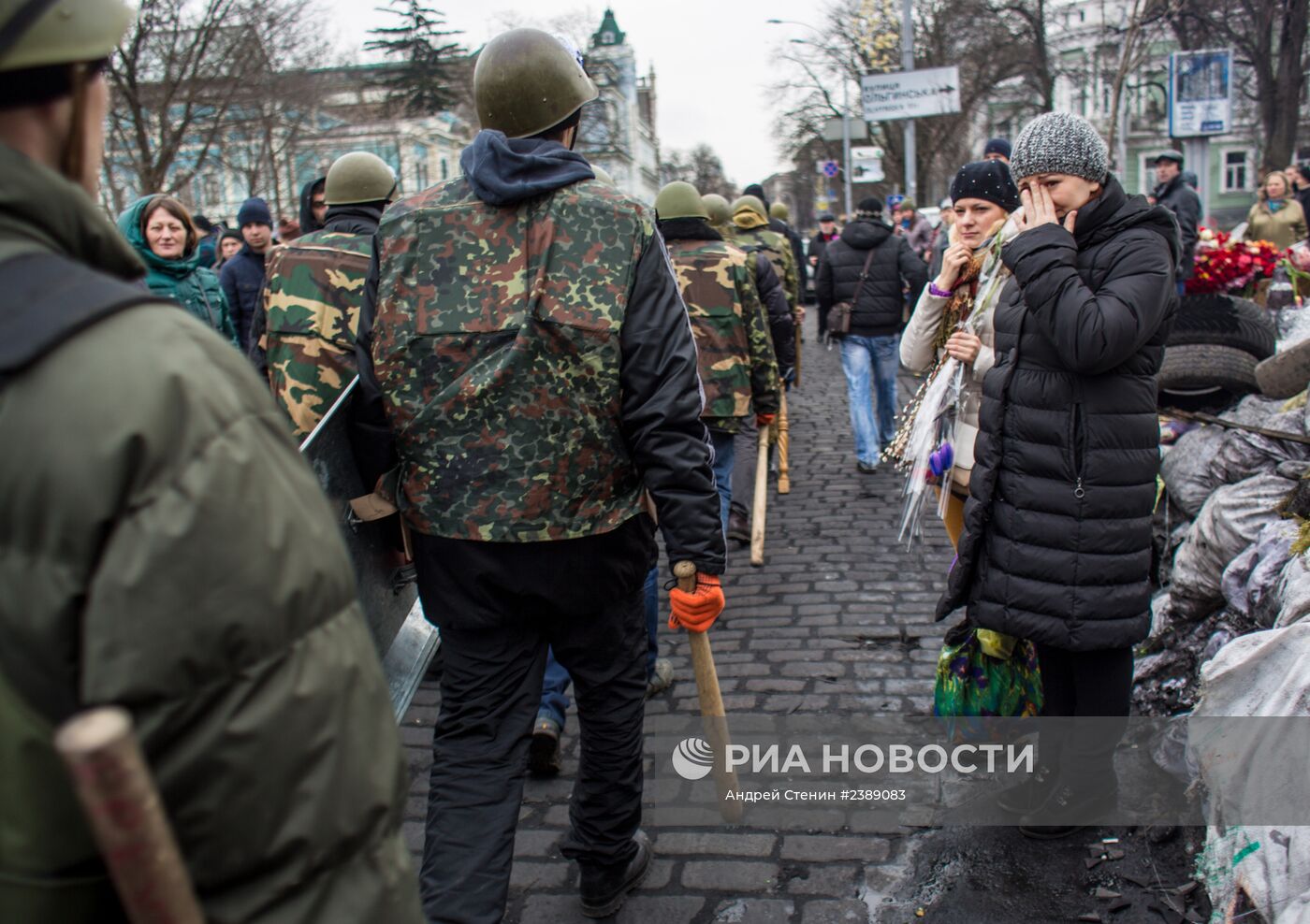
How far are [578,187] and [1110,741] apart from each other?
2.20 metres

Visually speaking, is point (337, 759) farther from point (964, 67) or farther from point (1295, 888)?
point (964, 67)

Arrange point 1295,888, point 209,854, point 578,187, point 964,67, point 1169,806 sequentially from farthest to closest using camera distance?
point 964,67, point 1169,806, point 578,187, point 1295,888, point 209,854

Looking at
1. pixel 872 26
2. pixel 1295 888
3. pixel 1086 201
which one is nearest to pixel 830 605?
pixel 1086 201

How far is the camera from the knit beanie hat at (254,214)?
23.0 feet

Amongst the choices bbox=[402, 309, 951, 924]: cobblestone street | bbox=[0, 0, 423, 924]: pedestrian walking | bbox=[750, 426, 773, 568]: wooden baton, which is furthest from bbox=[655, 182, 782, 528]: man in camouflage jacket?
bbox=[0, 0, 423, 924]: pedestrian walking

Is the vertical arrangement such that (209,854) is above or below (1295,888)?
above

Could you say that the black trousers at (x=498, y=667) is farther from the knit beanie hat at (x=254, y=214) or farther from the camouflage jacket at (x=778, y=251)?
the camouflage jacket at (x=778, y=251)

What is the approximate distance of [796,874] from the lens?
10.4 ft

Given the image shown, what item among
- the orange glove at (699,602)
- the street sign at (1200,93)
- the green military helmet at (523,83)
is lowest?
the orange glove at (699,602)

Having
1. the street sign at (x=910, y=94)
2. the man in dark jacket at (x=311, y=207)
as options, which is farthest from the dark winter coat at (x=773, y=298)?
the street sign at (x=910, y=94)

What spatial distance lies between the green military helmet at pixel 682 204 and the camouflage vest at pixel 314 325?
2.18 m

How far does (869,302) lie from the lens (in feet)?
27.1

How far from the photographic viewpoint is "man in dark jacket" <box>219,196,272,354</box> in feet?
22.3

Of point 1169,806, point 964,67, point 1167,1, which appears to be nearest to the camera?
point 1169,806
